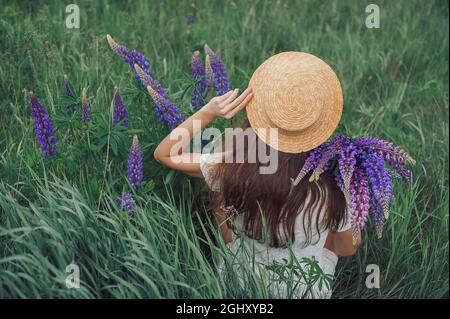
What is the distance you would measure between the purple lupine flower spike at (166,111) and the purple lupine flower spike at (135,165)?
0.20 m

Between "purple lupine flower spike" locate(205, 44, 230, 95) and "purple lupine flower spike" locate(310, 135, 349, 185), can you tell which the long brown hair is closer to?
"purple lupine flower spike" locate(310, 135, 349, 185)

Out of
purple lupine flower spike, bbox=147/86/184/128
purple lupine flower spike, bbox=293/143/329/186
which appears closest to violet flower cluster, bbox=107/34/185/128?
purple lupine flower spike, bbox=147/86/184/128

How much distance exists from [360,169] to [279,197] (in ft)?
0.99

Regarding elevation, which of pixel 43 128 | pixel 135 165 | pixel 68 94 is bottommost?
pixel 135 165

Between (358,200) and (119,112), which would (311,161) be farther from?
(119,112)

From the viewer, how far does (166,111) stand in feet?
8.14

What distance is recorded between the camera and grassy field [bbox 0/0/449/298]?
224 cm

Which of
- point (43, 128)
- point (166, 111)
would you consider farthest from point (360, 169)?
point (43, 128)

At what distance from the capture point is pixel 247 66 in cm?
384

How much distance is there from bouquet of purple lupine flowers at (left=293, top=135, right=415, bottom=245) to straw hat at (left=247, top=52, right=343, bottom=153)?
73 mm

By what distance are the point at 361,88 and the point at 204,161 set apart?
81.2 inches

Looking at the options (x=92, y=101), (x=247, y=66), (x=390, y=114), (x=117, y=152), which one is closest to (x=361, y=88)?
(x=390, y=114)

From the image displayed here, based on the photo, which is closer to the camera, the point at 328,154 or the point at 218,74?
the point at 328,154

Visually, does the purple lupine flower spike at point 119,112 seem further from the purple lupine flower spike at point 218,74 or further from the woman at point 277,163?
the purple lupine flower spike at point 218,74
